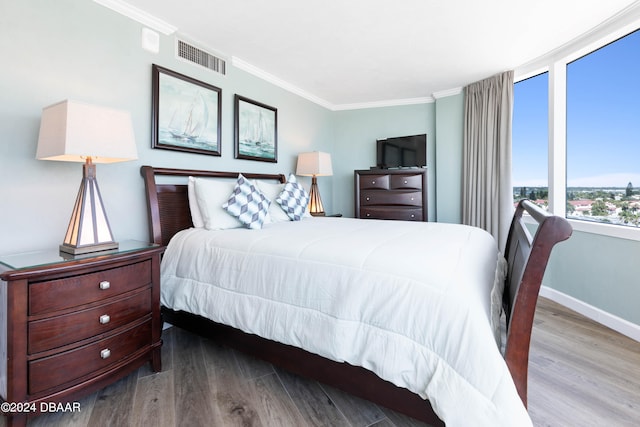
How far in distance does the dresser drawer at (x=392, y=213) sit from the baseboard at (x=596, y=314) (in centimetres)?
162

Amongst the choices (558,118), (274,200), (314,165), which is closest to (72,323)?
(274,200)

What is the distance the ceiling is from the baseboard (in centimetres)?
245

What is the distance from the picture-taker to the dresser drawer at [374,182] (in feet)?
13.8

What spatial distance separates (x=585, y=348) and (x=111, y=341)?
3015 mm

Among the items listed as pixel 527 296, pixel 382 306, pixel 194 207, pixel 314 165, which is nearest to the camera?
pixel 527 296

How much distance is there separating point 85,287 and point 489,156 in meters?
4.05

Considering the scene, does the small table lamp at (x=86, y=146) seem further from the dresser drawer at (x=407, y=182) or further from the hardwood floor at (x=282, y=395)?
the dresser drawer at (x=407, y=182)

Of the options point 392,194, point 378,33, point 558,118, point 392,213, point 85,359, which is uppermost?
point 378,33

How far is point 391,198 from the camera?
164 inches

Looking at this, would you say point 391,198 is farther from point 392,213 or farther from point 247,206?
point 247,206

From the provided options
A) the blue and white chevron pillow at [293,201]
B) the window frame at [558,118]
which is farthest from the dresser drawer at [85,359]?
the window frame at [558,118]

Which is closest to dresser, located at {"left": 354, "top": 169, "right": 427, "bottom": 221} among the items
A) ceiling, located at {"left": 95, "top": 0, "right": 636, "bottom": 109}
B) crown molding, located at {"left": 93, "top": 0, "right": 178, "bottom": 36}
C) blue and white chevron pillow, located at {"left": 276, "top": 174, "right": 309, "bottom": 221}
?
ceiling, located at {"left": 95, "top": 0, "right": 636, "bottom": 109}

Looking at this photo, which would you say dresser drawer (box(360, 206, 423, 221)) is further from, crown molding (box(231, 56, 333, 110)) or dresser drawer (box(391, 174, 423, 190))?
crown molding (box(231, 56, 333, 110))

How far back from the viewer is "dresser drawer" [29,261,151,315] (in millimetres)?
1337
